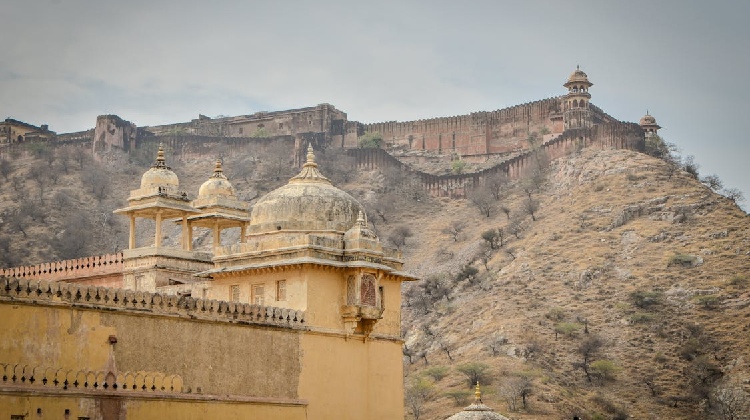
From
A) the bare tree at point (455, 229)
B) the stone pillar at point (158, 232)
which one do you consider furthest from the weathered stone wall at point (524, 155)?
the stone pillar at point (158, 232)

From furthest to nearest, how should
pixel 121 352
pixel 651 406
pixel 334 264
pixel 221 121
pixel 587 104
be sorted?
pixel 221 121
pixel 587 104
pixel 651 406
pixel 334 264
pixel 121 352

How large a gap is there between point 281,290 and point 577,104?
48.2 m

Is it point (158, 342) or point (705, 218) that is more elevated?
point (705, 218)

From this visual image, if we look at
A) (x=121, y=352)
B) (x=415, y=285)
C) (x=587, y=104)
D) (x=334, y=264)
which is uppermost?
(x=587, y=104)

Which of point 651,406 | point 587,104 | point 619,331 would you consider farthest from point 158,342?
point 587,104

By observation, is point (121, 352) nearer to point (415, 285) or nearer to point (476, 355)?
point (476, 355)

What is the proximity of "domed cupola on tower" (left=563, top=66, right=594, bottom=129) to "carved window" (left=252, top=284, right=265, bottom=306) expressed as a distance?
155ft

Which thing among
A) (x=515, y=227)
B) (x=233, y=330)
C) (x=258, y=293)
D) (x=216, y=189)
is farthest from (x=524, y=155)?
(x=233, y=330)

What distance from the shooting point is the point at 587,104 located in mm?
72875

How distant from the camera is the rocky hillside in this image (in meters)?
48.7

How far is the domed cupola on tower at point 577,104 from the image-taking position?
2832 inches

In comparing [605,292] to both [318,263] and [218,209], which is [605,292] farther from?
[318,263]

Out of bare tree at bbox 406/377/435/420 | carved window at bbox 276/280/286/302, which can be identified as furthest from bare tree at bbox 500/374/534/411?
carved window at bbox 276/280/286/302

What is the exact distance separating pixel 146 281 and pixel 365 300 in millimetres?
6992
